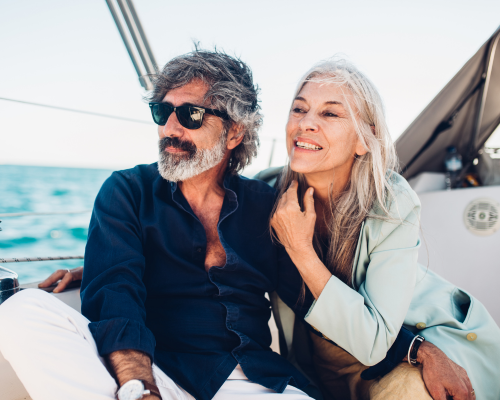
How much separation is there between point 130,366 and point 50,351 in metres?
0.26

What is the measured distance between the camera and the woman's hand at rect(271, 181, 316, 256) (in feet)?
5.48

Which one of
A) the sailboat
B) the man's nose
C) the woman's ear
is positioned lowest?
the sailboat

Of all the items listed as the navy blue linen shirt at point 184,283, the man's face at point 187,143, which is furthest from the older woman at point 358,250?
the man's face at point 187,143

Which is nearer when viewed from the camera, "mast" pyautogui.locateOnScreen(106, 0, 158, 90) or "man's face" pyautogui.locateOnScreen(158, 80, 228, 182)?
"man's face" pyautogui.locateOnScreen(158, 80, 228, 182)

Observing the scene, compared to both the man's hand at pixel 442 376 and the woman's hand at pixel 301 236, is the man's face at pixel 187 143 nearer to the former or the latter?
the woman's hand at pixel 301 236

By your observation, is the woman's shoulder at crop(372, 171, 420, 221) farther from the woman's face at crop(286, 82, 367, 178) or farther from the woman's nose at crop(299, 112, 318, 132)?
the woman's nose at crop(299, 112, 318, 132)

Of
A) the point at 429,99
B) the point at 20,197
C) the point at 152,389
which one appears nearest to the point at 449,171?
the point at 429,99

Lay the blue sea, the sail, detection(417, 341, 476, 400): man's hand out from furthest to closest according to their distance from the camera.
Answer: the blue sea
the sail
detection(417, 341, 476, 400): man's hand

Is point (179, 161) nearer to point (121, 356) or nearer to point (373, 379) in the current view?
point (121, 356)

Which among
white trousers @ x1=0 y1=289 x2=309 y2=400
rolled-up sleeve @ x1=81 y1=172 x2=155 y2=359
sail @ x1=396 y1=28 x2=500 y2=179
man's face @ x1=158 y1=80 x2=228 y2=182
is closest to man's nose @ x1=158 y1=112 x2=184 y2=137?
man's face @ x1=158 y1=80 x2=228 y2=182

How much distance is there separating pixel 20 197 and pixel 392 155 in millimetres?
32200

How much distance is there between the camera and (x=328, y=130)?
1.74 metres

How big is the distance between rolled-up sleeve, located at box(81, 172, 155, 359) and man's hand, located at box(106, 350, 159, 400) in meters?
0.02

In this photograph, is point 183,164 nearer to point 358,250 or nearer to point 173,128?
point 173,128
